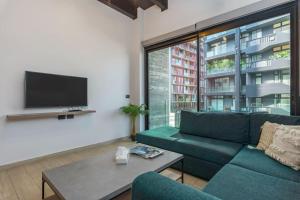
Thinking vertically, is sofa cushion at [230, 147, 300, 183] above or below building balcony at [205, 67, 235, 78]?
below

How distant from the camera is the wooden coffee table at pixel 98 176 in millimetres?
1174

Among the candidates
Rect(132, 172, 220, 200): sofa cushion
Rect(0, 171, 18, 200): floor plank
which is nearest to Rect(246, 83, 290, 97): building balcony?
Rect(132, 172, 220, 200): sofa cushion

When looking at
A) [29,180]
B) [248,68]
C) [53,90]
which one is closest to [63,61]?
[53,90]

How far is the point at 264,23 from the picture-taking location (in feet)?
8.82

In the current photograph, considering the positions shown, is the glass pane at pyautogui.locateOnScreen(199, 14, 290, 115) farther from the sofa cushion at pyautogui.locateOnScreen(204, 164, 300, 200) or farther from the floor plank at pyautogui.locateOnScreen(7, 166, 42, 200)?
the floor plank at pyautogui.locateOnScreen(7, 166, 42, 200)

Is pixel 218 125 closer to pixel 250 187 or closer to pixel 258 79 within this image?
pixel 258 79

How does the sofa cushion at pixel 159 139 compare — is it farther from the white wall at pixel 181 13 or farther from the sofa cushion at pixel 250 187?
the white wall at pixel 181 13

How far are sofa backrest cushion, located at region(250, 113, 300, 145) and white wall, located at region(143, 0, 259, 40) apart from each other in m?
1.81

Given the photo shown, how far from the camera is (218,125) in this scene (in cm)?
254

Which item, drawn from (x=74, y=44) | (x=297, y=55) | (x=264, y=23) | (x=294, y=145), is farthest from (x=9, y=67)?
(x=297, y=55)

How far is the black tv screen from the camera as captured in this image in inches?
108

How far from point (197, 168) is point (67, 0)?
3739mm

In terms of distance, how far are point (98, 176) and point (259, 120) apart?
2072 millimetres

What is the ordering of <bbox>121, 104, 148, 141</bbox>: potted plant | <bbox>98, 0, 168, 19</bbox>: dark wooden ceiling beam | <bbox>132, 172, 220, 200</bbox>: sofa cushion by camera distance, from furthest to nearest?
<bbox>121, 104, 148, 141</bbox>: potted plant, <bbox>98, 0, 168, 19</bbox>: dark wooden ceiling beam, <bbox>132, 172, 220, 200</bbox>: sofa cushion
